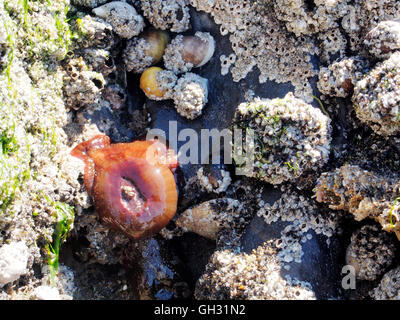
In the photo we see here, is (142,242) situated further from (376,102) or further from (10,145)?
(376,102)

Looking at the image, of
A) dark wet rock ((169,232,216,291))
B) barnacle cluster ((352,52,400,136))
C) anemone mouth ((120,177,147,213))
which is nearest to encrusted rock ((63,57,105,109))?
anemone mouth ((120,177,147,213))

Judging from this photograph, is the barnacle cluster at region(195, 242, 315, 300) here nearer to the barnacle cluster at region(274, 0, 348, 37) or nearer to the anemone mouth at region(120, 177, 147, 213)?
the anemone mouth at region(120, 177, 147, 213)

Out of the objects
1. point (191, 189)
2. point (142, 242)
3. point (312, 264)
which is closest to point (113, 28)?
point (191, 189)

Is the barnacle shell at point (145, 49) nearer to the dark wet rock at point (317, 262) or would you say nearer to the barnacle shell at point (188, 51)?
the barnacle shell at point (188, 51)

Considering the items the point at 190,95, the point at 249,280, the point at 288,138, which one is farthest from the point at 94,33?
the point at 249,280

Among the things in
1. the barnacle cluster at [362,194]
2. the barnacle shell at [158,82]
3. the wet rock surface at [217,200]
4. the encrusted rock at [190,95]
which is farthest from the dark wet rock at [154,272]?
the barnacle cluster at [362,194]
